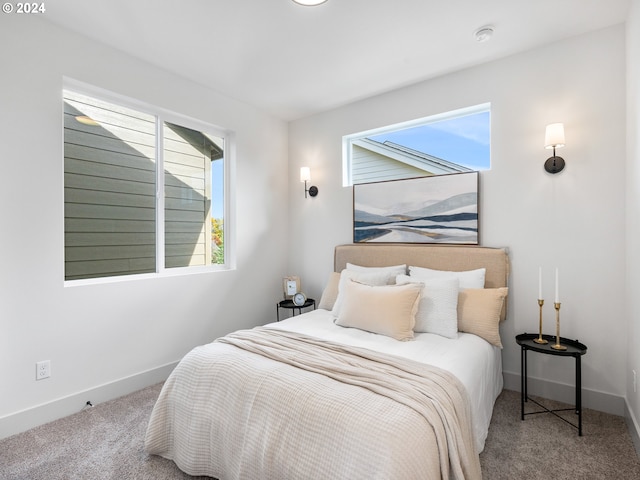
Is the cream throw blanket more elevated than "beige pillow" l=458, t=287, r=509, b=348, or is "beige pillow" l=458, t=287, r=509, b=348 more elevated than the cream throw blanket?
"beige pillow" l=458, t=287, r=509, b=348

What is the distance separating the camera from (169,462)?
1851 mm

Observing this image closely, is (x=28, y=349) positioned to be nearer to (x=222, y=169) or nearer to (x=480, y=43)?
(x=222, y=169)

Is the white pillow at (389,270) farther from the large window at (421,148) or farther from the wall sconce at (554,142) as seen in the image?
the wall sconce at (554,142)

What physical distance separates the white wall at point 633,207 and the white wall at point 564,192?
0.36ft

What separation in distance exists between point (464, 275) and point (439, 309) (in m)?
0.47

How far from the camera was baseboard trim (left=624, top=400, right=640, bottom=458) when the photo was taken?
6.19 ft

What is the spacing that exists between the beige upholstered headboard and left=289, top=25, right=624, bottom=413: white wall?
13cm

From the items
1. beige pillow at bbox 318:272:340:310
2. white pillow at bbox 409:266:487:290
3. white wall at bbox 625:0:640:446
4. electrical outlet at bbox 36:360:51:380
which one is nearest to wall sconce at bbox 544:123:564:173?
white wall at bbox 625:0:640:446

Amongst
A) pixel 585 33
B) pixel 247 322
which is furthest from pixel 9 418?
pixel 585 33

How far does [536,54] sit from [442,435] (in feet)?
8.97

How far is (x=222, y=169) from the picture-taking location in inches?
140

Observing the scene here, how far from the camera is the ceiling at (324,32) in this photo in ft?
6.90

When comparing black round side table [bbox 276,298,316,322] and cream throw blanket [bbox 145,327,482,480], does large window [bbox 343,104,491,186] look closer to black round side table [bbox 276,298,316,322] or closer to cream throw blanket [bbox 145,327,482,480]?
black round side table [bbox 276,298,316,322]

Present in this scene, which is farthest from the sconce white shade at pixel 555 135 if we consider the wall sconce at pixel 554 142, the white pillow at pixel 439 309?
the white pillow at pixel 439 309
